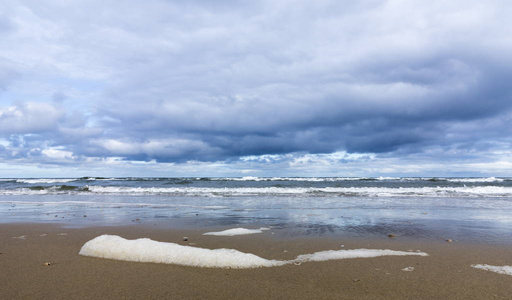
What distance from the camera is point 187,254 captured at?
173 inches

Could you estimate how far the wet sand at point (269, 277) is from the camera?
315 centimetres

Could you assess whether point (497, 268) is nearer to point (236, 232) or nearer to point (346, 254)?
point (346, 254)

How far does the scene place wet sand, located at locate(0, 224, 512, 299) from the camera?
3.15 meters

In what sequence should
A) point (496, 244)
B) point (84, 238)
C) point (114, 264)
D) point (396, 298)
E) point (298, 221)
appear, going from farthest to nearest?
point (298, 221) < point (84, 238) < point (496, 244) < point (114, 264) < point (396, 298)

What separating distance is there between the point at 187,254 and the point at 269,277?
1.35m

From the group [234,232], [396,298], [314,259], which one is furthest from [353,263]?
[234,232]

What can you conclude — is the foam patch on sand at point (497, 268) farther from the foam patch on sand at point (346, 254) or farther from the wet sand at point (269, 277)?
the foam patch on sand at point (346, 254)

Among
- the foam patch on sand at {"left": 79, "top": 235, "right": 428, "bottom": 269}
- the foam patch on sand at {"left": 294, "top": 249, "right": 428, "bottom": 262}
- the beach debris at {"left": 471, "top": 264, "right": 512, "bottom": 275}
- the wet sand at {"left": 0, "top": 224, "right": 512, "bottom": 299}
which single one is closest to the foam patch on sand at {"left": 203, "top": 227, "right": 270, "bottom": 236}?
the wet sand at {"left": 0, "top": 224, "right": 512, "bottom": 299}

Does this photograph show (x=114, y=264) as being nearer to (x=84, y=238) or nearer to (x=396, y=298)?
(x=84, y=238)

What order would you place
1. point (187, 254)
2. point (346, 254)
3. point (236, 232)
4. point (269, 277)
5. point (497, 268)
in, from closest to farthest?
1. point (269, 277)
2. point (497, 268)
3. point (187, 254)
4. point (346, 254)
5. point (236, 232)

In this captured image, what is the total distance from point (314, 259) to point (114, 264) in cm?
278

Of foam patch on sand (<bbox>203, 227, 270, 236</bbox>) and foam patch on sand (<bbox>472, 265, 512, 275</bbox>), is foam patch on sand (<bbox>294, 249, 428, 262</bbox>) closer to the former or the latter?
foam patch on sand (<bbox>472, 265, 512, 275</bbox>)

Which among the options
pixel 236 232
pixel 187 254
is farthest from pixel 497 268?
pixel 236 232

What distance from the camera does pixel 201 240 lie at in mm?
6031
